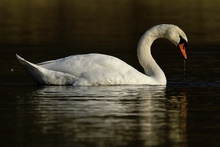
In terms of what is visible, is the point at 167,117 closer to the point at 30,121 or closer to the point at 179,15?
the point at 30,121

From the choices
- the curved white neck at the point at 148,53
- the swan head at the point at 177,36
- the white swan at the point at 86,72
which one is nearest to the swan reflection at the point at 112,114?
the white swan at the point at 86,72

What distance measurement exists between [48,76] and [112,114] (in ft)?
12.0

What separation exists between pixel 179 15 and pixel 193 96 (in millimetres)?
24734

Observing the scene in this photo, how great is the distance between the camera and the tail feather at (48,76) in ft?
57.3

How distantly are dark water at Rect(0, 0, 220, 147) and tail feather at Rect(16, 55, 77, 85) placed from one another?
0.24 m

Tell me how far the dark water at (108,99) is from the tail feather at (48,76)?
243mm

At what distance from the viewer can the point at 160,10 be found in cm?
4447

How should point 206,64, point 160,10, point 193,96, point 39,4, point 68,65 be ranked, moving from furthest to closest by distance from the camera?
point 39,4
point 160,10
point 206,64
point 68,65
point 193,96

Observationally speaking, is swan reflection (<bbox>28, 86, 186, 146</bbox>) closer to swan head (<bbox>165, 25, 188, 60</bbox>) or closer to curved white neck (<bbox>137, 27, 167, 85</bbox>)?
curved white neck (<bbox>137, 27, 167, 85</bbox>)

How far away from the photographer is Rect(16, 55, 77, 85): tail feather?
57.3ft

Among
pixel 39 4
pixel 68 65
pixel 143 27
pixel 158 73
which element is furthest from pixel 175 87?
pixel 39 4

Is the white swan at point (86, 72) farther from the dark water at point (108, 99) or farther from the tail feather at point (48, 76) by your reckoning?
the dark water at point (108, 99)

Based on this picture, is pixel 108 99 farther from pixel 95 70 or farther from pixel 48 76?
pixel 48 76

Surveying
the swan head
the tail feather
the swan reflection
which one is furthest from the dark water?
the swan head
